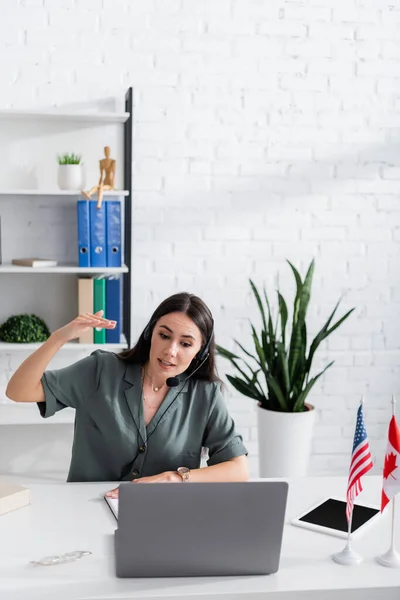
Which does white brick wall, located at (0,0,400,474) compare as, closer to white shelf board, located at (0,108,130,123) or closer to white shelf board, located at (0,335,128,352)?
white shelf board, located at (0,108,130,123)

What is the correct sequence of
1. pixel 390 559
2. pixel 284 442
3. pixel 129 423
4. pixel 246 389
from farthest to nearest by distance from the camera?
pixel 246 389 → pixel 284 442 → pixel 129 423 → pixel 390 559

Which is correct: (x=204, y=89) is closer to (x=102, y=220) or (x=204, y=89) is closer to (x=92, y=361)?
(x=102, y=220)

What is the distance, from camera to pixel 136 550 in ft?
4.47

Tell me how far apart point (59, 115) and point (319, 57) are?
4.11 feet

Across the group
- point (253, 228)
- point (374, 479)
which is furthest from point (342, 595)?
point (253, 228)

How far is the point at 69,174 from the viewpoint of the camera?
3.07 meters

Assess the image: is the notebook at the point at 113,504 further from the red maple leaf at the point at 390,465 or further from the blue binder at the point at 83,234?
the blue binder at the point at 83,234

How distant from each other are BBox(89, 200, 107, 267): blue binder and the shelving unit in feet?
0.13

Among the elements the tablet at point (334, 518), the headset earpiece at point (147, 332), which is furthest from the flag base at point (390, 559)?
the headset earpiece at point (147, 332)

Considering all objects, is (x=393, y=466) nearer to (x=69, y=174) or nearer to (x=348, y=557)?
(x=348, y=557)

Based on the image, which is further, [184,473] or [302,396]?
[302,396]

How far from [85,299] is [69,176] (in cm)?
54

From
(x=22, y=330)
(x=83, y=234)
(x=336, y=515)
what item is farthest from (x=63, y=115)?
(x=336, y=515)

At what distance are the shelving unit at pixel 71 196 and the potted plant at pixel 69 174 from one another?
0.14ft
